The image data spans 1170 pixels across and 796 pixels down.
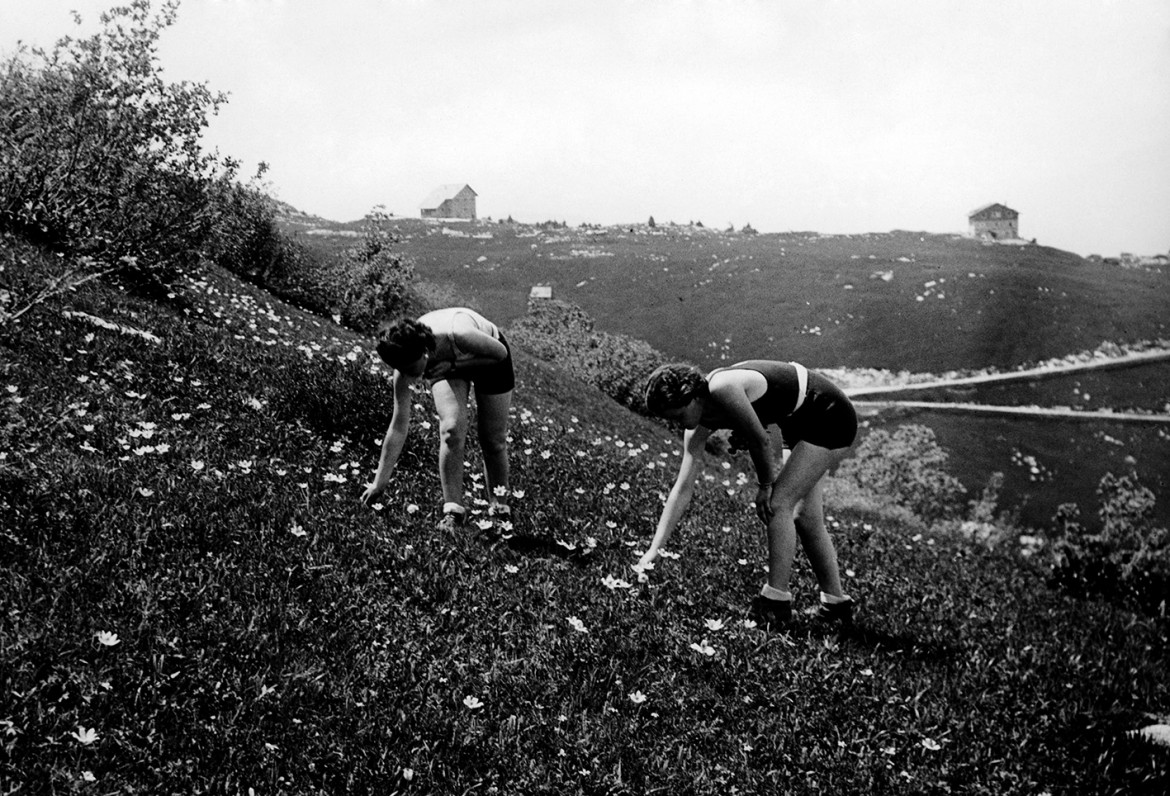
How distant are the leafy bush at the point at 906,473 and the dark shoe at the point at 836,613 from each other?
1874 cm

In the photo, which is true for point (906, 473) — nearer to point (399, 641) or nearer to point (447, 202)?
point (447, 202)

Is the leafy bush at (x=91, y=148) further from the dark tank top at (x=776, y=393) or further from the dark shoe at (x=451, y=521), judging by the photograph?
the dark tank top at (x=776, y=393)

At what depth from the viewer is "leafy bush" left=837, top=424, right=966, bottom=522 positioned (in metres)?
24.7

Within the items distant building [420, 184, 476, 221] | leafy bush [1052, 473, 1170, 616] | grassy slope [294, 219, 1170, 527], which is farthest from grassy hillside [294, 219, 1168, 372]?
leafy bush [1052, 473, 1170, 616]

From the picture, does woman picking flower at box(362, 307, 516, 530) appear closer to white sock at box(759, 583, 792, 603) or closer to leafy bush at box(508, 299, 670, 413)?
white sock at box(759, 583, 792, 603)

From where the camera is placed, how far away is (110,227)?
9.79 m

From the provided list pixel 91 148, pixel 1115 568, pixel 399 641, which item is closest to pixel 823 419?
pixel 399 641

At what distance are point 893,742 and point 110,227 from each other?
9.93 m

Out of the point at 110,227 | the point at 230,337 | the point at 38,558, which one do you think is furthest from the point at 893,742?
the point at 110,227

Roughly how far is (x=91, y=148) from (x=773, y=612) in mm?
9573

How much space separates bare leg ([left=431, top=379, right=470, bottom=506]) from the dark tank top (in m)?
1.76

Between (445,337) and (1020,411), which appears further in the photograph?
(1020,411)

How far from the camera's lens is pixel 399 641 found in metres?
3.82

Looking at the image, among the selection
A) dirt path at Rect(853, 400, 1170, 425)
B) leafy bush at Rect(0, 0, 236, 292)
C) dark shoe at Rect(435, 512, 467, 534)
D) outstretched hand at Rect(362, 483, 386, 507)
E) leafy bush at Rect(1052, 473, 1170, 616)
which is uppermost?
leafy bush at Rect(0, 0, 236, 292)
